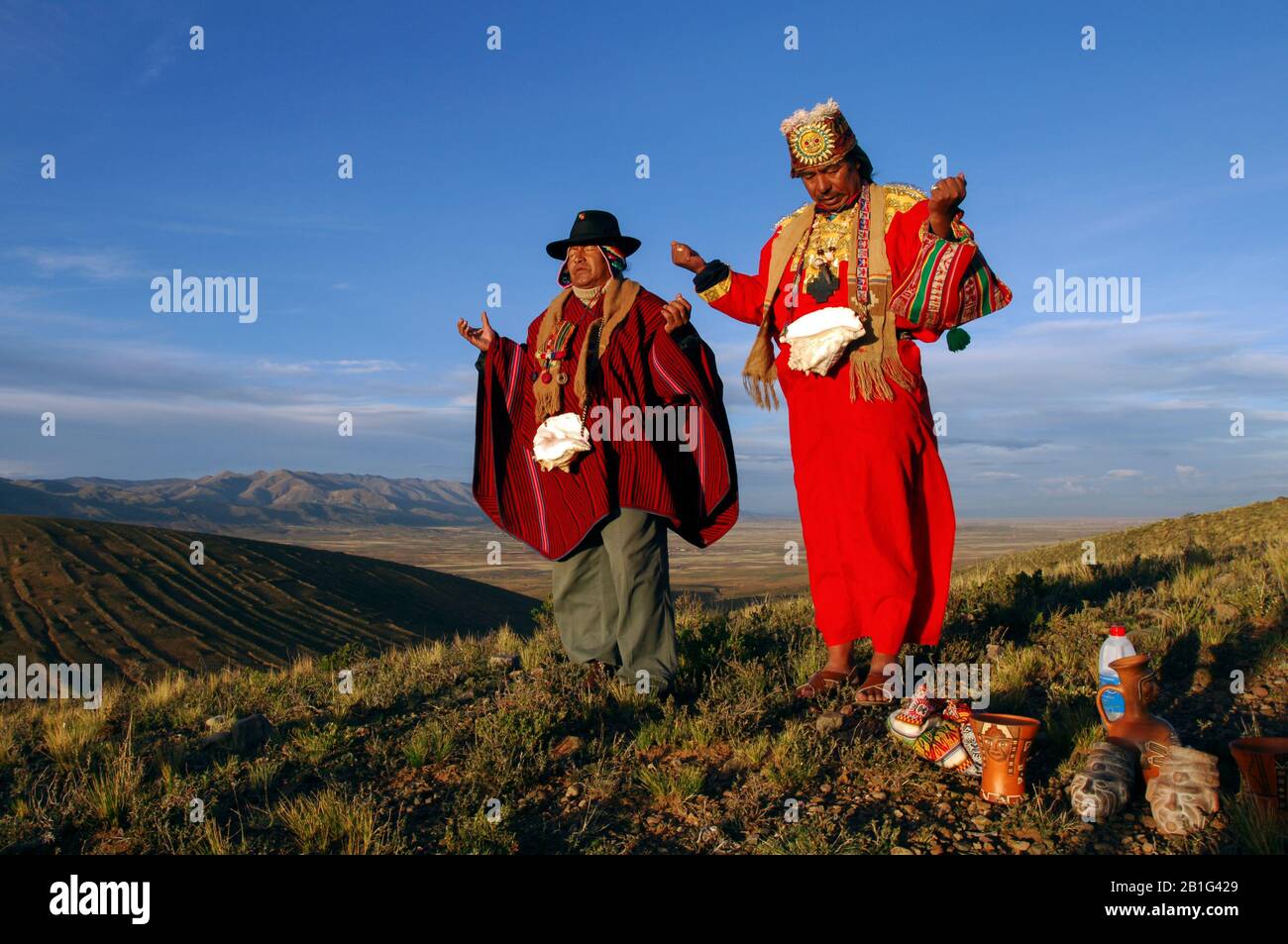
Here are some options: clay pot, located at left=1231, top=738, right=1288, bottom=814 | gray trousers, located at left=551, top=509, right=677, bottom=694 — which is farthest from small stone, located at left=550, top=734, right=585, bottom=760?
clay pot, located at left=1231, top=738, right=1288, bottom=814

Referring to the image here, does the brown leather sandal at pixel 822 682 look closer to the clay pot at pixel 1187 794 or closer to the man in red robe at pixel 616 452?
the man in red robe at pixel 616 452

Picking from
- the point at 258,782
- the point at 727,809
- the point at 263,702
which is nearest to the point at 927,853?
the point at 727,809

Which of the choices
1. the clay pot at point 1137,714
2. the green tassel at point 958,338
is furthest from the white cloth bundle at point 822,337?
the clay pot at point 1137,714

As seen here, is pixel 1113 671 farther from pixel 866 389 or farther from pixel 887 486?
pixel 866 389

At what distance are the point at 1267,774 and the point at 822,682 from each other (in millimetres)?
1993

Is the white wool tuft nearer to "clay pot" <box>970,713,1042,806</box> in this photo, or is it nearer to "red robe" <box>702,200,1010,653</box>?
"red robe" <box>702,200,1010,653</box>

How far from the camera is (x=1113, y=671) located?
332 cm

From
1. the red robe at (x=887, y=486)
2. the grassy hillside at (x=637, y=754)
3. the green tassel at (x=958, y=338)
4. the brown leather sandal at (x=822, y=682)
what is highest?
the green tassel at (x=958, y=338)

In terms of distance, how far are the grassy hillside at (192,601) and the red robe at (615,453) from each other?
47.2ft

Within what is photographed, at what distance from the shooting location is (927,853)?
2.81m

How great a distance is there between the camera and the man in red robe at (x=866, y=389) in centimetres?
416
